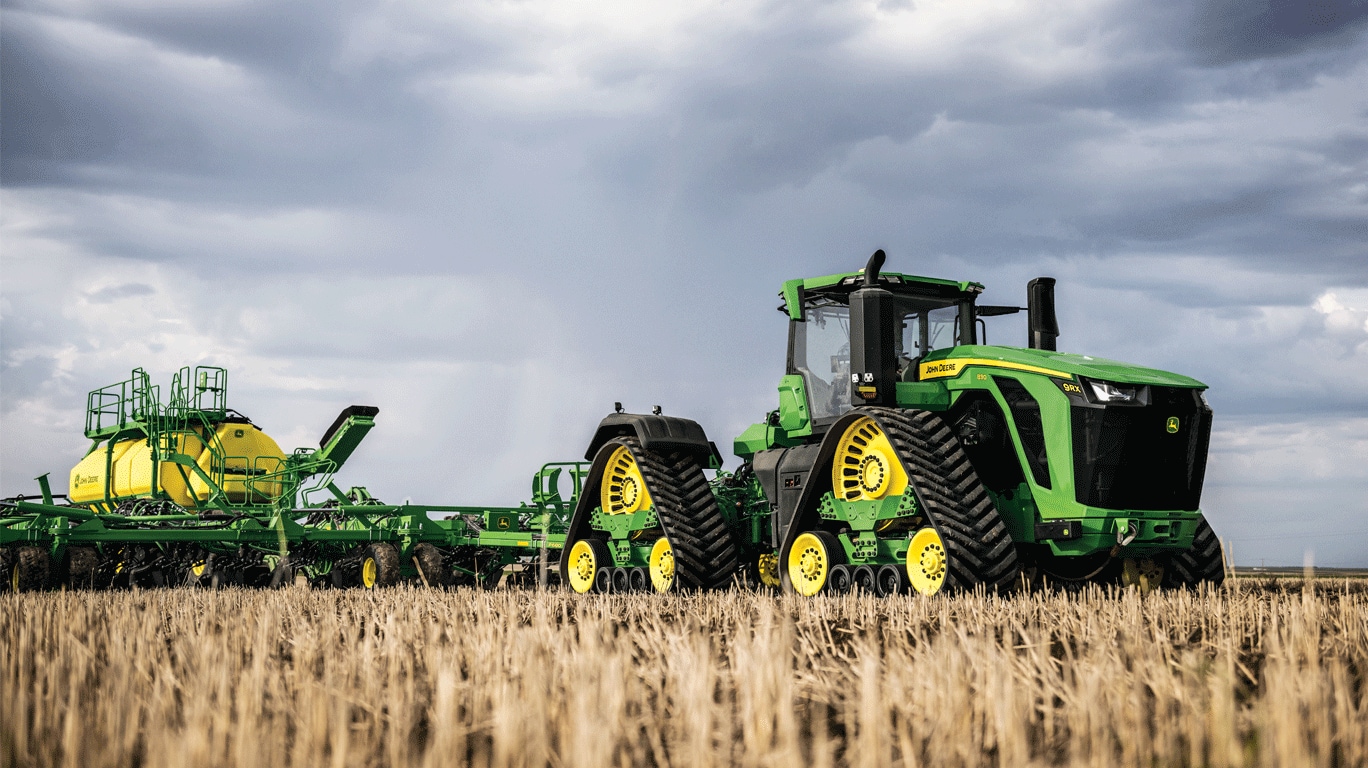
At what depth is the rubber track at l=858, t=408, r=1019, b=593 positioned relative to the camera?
8.52 meters

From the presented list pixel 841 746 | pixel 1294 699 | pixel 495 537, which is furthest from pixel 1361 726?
pixel 495 537

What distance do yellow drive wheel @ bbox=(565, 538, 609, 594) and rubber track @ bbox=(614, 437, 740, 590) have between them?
1314mm

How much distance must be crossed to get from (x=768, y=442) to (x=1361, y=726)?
26.1 feet

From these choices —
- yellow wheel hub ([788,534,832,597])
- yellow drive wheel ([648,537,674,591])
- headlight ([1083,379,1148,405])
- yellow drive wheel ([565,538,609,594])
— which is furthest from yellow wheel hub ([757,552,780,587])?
headlight ([1083,379,1148,405])

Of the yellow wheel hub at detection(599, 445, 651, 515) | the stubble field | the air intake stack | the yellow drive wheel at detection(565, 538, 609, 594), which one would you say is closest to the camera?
the stubble field

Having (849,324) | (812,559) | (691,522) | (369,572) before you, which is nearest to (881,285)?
(849,324)

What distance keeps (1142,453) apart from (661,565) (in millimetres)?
4439

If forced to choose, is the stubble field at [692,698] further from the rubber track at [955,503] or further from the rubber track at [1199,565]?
the rubber track at [1199,565]

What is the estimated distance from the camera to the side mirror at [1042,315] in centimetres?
1088

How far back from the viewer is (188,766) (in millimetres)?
2803

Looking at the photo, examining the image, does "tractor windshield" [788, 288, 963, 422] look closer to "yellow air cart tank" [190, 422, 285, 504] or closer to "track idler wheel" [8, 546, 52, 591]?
"track idler wheel" [8, 546, 52, 591]

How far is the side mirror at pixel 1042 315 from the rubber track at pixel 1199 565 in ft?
6.67

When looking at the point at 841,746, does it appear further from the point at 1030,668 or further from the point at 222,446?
the point at 222,446

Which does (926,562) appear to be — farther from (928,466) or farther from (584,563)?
(584,563)
